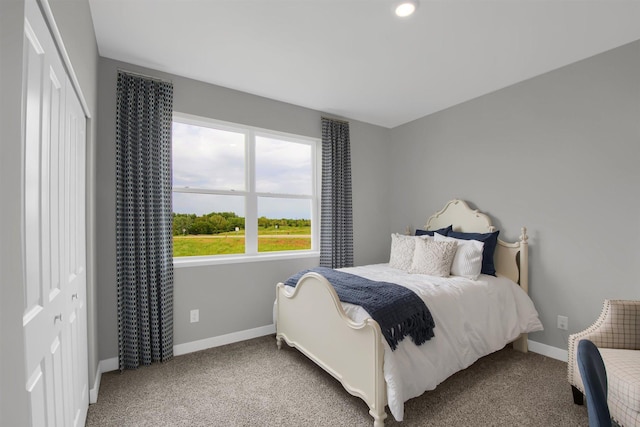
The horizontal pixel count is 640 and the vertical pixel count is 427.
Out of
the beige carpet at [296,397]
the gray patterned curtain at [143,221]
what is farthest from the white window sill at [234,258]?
the beige carpet at [296,397]

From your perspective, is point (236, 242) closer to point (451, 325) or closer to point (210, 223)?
point (210, 223)

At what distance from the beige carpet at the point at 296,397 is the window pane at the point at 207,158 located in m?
1.67

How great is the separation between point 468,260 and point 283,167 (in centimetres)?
220

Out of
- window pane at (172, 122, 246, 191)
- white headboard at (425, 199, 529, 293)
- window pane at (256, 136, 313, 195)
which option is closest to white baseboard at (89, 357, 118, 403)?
window pane at (172, 122, 246, 191)

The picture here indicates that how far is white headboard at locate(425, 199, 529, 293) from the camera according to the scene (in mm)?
2908

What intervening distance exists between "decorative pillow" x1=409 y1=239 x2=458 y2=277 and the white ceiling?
1596mm

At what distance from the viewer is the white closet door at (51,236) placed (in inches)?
37.0

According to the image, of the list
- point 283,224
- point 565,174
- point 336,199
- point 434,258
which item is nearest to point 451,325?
point 434,258

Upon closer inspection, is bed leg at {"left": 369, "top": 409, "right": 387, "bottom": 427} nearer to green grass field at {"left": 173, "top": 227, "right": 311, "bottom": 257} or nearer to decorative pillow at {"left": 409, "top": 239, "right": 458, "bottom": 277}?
Answer: decorative pillow at {"left": 409, "top": 239, "right": 458, "bottom": 277}

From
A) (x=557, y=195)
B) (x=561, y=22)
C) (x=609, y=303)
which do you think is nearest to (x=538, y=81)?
(x=561, y=22)

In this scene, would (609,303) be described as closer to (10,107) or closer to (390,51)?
(390,51)

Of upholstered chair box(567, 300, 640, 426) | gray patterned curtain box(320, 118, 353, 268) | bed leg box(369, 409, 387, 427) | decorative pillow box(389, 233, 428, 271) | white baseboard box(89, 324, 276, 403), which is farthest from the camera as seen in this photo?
gray patterned curtain box(320, 118, 353, 268)

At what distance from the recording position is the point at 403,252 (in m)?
3.25

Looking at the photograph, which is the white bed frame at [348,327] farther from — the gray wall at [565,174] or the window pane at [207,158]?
the window pane at [207,158]
